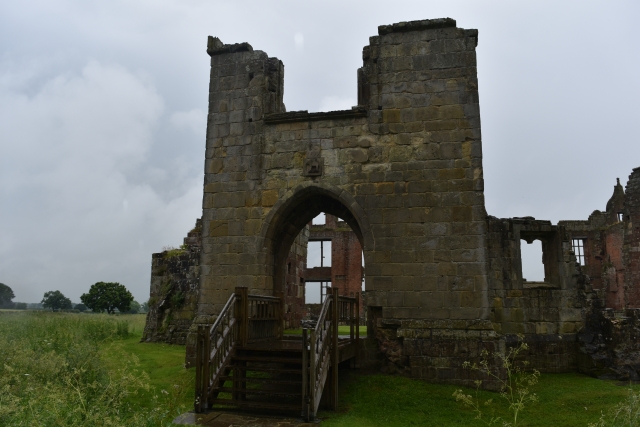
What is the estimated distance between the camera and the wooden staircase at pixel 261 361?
690 cm

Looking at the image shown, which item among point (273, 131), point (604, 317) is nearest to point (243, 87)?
point (273, 131)

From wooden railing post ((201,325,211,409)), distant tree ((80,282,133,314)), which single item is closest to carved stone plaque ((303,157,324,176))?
wooden railing post ((201,325,211,409))

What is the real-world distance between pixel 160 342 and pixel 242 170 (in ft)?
23.3

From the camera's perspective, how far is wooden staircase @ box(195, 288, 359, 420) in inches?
272

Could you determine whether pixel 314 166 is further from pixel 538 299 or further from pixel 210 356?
pixel 538 299

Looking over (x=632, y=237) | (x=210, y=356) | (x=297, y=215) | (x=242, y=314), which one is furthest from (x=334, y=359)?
(x=632, y=237)

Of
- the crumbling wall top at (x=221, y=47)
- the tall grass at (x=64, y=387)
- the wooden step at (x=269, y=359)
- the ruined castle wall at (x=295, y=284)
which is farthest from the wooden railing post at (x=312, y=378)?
the ruined castle wall at (x=295, y=284)

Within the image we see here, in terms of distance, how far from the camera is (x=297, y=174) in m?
9.93

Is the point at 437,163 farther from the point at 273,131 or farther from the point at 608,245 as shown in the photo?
the point at 608,245

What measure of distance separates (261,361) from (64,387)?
8.74 ft

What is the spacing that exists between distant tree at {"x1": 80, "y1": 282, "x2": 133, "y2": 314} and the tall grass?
3300cm

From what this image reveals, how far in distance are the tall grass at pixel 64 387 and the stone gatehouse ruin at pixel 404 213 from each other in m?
2.34

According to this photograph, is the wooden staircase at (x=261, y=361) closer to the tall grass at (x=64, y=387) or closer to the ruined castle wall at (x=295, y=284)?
the tall grass at (x=64, y=387)

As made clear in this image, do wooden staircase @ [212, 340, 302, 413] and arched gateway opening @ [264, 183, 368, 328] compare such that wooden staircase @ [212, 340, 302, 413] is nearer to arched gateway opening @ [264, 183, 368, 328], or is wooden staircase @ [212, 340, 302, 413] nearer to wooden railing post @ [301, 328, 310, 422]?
wooden railing post @ [301, 328, 310, 422]
